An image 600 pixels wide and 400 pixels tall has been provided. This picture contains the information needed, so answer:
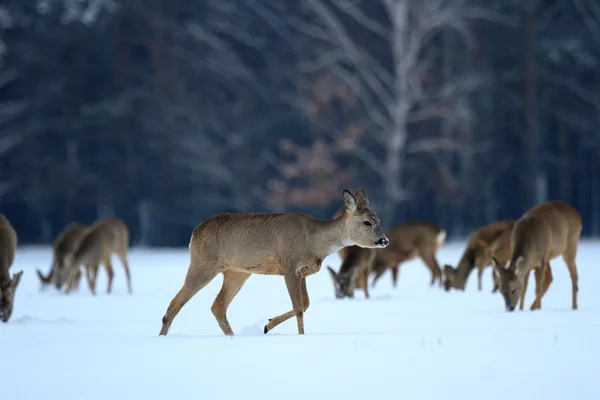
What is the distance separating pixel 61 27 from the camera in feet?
134

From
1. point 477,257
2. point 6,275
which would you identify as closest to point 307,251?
point 6,275

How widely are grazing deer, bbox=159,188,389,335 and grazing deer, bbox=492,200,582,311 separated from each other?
3.69 metres

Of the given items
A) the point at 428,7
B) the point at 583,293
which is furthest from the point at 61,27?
the point at 583,293

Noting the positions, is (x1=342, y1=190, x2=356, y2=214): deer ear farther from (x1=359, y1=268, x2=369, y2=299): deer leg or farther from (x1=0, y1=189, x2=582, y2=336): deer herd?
(x1=359, y1=268, x2=369, y2=299): deer leg

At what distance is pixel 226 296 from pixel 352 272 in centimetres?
634

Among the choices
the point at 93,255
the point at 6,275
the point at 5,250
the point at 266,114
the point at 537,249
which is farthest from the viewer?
the point at 266,114

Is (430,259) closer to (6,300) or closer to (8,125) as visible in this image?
(6,300)

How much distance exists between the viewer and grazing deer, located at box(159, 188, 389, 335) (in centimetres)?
987

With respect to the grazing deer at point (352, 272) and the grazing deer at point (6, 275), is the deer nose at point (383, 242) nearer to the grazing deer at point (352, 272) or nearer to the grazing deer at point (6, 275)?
the grazing deer at point (6, 275)

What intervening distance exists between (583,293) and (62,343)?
29.3 ft

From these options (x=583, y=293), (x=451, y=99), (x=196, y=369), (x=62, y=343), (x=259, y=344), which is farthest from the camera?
(x=451, y=99)

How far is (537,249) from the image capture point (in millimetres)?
13289

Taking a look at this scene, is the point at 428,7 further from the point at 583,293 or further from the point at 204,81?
the point at 583,293

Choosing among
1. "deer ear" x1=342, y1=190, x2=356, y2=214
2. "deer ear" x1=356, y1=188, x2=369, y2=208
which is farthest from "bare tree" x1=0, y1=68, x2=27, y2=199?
"deer ear" x1=342, y1=190, x2=356, y2=214
